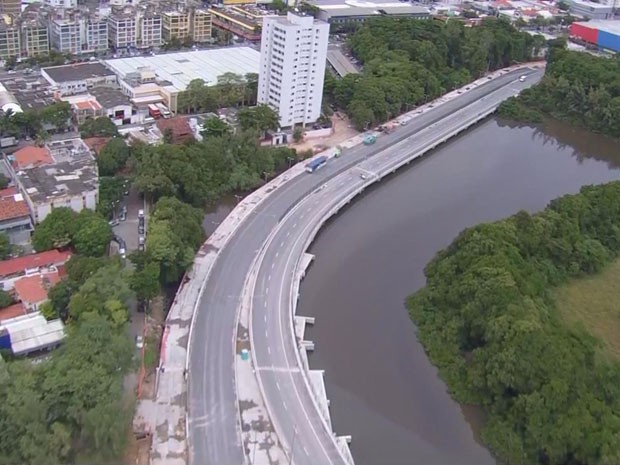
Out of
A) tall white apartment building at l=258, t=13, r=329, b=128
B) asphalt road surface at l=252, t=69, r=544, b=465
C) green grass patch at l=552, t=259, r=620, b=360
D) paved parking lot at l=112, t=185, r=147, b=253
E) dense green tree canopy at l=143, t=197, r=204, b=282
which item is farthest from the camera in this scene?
tall white apartment building at l=258, t=13, r=329, b=128

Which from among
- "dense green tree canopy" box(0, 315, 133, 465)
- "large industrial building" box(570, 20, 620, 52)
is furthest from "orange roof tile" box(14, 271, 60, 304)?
"large industrial building" box(570, 20, 620, 52)

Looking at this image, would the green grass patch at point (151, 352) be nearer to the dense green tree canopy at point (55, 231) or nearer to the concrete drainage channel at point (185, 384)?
the concrete drainage channel at point (185, 384)

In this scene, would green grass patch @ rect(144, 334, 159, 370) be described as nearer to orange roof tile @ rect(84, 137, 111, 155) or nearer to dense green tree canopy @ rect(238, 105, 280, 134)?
orange roof tile @ rect(84, 137, 111, 155)

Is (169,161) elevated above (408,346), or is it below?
above

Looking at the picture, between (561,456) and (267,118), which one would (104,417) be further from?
(267,118)

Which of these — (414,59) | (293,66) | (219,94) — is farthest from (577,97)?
(219,94)

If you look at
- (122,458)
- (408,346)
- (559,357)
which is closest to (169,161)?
(408,346)
